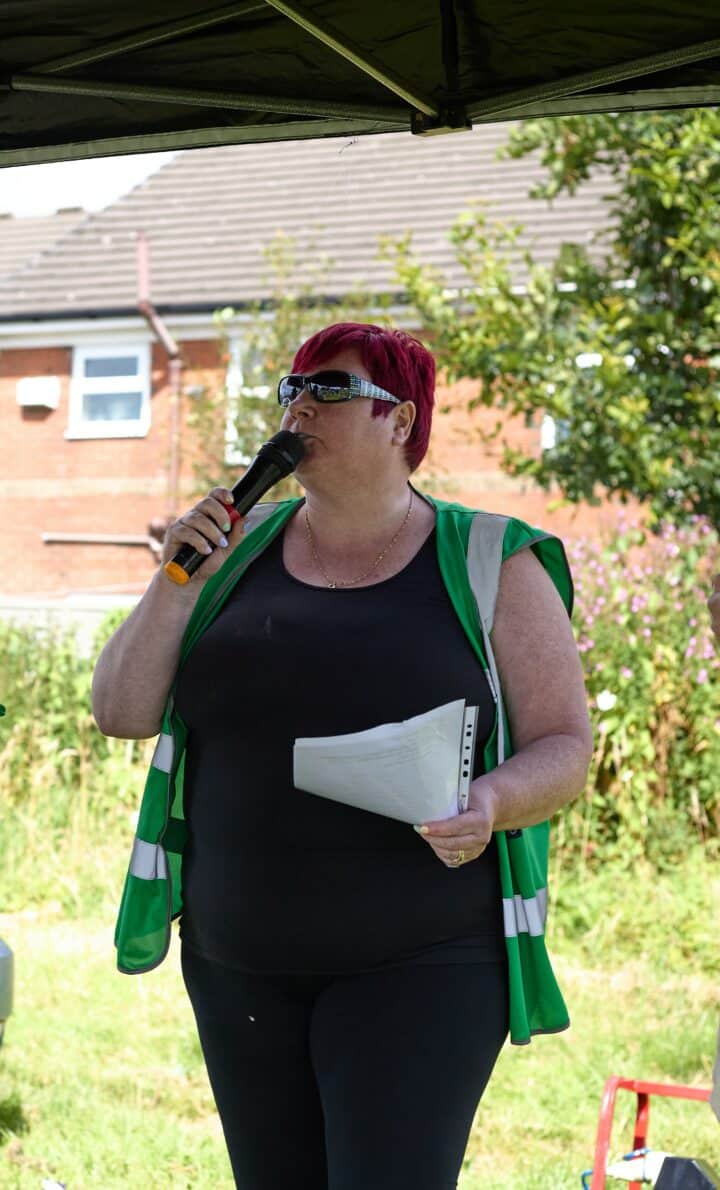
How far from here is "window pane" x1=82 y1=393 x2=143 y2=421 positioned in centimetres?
1953

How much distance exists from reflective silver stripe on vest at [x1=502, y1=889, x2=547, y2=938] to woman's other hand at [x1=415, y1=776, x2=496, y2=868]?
0.58ft

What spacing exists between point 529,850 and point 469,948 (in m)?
0.20

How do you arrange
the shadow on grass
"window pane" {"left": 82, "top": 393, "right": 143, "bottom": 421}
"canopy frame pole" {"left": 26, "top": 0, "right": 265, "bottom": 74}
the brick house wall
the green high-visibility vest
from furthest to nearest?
"window pane" {"left": 82, "top": 393, "right": 143, "bottom": 421}
the brick house wall
the shadow on grass
"canopy frame pole" {"left": 26, "top": 0, "right": 265, "bottom": 74}
the green high-visibility vest

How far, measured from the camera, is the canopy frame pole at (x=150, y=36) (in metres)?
2.88

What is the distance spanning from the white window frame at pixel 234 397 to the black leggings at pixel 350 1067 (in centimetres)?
1129

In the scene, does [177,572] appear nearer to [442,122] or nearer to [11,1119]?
[442,122]

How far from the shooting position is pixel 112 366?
1978cm

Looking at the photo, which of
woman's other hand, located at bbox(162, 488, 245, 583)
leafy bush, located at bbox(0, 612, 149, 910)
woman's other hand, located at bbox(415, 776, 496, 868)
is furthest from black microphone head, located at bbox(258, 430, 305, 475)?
leafy bush, located at bbox(0, 612, 149, 910)

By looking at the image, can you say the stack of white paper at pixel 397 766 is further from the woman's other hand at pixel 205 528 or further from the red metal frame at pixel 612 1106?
the red metal frame at pixel 612 1106

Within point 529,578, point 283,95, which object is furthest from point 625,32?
point 529,578

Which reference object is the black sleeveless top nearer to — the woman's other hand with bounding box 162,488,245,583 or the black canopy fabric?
the woman's other hand with bounding box 162,488,245,583

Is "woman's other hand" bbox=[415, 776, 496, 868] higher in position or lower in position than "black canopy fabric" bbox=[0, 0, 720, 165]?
lower

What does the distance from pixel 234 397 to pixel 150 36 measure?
11.1 meters

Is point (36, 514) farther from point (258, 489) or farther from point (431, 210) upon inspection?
point (258, 489)
